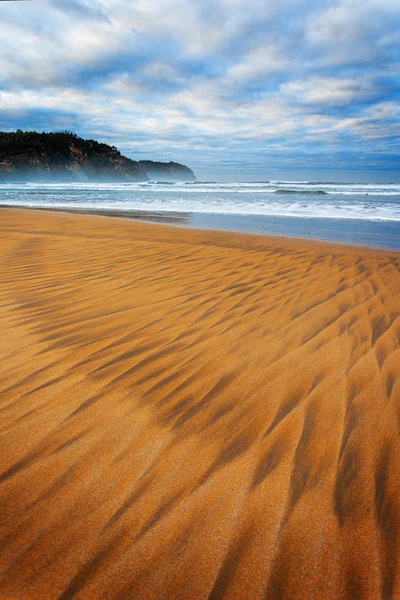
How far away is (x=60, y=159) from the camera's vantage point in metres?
71.4

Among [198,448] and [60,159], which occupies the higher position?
[60,159]

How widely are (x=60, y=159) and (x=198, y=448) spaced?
81.6 metres

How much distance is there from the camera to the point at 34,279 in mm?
4074

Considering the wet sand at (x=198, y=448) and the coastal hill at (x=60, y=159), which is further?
the coastal hill at (x=60, y=159)

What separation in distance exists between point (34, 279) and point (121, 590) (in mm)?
3699

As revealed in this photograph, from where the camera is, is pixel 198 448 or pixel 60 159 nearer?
pixel 198 448

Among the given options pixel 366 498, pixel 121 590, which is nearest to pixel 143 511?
pixel 121 590

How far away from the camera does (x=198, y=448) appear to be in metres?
1.56

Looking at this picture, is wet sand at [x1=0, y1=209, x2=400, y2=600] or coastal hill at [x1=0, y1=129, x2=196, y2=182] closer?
wet sand at [x1=0, y1=209, x2=400, y2=600]

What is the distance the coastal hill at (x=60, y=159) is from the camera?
2480 inches

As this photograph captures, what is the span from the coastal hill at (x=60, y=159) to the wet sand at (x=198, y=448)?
68.5 m

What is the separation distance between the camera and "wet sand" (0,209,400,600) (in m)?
1.08

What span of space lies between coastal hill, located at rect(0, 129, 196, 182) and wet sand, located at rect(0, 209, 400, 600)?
225ft

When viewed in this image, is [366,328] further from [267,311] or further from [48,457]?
[48,457]
